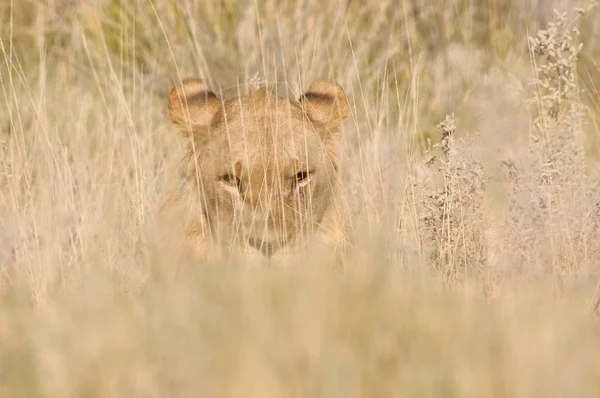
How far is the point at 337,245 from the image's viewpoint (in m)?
4.66

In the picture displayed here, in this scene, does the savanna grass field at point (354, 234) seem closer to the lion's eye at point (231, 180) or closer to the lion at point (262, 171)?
the lion at point (262, 171)

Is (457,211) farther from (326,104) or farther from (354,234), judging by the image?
(326,104)

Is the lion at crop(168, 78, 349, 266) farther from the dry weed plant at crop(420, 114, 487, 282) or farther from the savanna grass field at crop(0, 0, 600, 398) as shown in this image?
the dry weed plant at crop(420, 114, 487, 282)

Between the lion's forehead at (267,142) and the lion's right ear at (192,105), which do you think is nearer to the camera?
the lion's forehead at (267,142)

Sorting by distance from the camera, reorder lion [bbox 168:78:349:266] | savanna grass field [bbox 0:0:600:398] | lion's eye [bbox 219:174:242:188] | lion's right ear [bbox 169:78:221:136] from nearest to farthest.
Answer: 1. savanna grass field [bbox 0:0:600:398]
2. lion [bbox 168:78:349:266]
3. lion's eye [bbox 219:174:242:188]
4. lion's right ear [bbox 169:78:221:136]

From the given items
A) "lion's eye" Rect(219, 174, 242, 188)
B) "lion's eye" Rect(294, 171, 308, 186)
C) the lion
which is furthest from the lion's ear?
"lion's eye" Rect(219, 174, 242, 188)

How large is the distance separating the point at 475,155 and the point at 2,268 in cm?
236

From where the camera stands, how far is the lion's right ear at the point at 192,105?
16.2 feet

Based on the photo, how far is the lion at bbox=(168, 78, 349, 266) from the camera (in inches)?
174

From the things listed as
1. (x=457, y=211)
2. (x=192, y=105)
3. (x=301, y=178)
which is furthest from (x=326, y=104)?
(x=457, y=211)

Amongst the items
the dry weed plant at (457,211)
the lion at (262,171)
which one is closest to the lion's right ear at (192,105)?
the lion at (262,171)

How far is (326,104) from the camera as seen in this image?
502 centimetres

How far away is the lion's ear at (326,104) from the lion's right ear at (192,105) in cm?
48

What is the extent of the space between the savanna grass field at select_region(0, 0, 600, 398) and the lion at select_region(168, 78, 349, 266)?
153 millimetres
